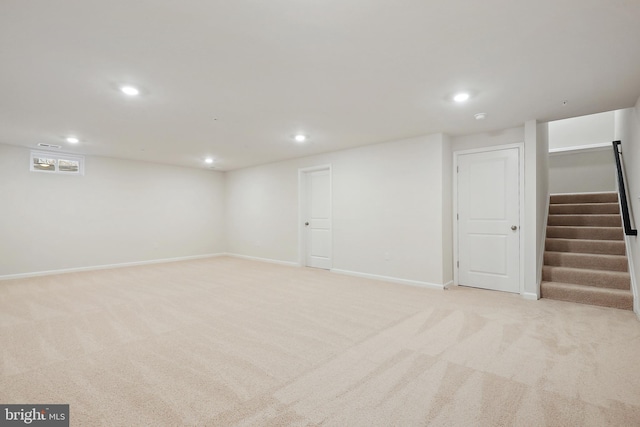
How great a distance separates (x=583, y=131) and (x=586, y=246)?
3.26 meters

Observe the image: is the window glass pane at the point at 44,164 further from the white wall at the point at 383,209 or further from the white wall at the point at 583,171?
the white wall at the point at 583,171

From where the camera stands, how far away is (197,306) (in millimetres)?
3902

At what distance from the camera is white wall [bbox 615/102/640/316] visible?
11.4 ft

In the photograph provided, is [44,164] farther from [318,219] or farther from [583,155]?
[583,155]

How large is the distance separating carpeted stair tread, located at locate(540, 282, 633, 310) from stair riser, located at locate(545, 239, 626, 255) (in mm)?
745

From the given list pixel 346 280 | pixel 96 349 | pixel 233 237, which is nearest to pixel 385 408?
pixel 96 349

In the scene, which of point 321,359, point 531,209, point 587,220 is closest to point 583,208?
point 587,220

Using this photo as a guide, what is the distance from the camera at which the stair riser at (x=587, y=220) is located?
4.79 metres

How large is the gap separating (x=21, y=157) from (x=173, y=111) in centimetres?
433

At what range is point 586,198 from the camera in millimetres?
5555

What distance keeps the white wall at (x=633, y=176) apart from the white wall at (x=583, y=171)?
2070 millimetres

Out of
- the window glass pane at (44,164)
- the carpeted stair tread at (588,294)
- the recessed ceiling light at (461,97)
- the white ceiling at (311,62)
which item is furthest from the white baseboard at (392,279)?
the window glass pane at (44,164)

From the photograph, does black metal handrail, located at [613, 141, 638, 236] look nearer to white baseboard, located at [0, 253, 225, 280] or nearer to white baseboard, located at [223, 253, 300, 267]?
white baseboard, located at [223, 253, 300, 267]

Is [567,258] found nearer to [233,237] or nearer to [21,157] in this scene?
[233,237]
